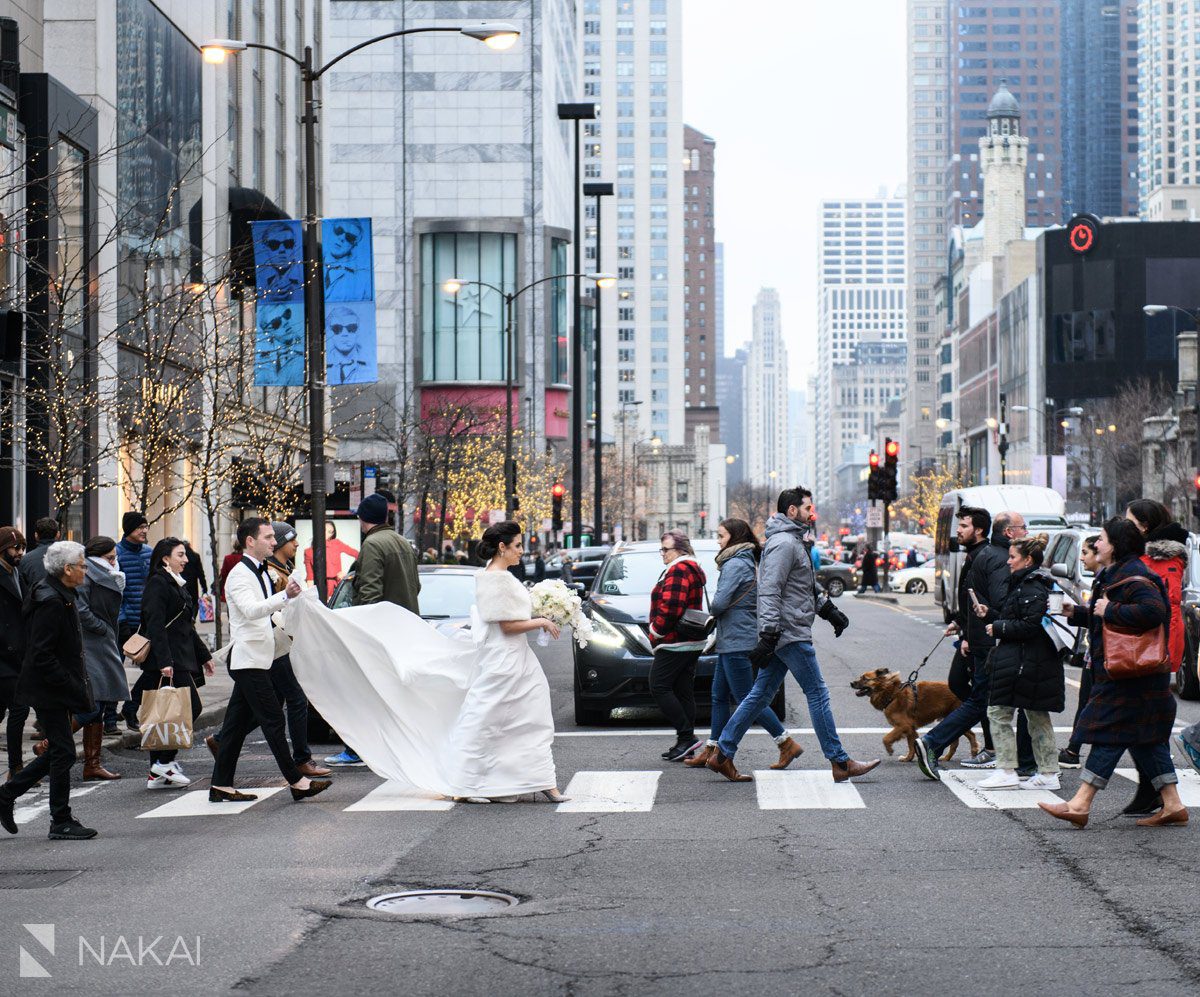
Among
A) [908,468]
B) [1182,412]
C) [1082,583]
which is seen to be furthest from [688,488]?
[1082,583]

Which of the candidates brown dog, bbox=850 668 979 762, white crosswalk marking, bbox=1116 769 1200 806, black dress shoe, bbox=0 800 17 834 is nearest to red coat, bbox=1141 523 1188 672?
white crosswalk marking, bbox=1116 769 1200 806

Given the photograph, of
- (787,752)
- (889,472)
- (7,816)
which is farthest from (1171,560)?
(889,472)

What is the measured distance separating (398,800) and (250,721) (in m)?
1.21

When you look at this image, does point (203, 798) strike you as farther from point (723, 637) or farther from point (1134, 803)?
point (1134, 803)

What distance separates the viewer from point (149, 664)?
12820 millimetres

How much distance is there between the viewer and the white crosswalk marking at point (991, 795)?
435 inches

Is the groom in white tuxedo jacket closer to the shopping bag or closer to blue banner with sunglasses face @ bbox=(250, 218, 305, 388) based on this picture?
the shopping bag

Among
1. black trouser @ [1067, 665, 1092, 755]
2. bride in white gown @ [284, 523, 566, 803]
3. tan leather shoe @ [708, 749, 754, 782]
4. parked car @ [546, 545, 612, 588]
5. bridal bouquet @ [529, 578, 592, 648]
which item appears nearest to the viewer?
black trouser @ [1067, 665, 1092, 755]

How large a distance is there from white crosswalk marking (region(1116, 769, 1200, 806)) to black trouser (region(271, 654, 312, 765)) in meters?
5.95

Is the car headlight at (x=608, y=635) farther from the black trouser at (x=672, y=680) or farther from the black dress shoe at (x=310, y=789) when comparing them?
the black dress shoe at (x=310, y=789)

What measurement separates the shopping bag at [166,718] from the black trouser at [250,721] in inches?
22.0

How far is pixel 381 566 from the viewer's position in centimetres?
1345

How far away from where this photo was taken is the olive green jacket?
1340 centimetres

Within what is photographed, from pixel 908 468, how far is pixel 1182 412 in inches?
4724
